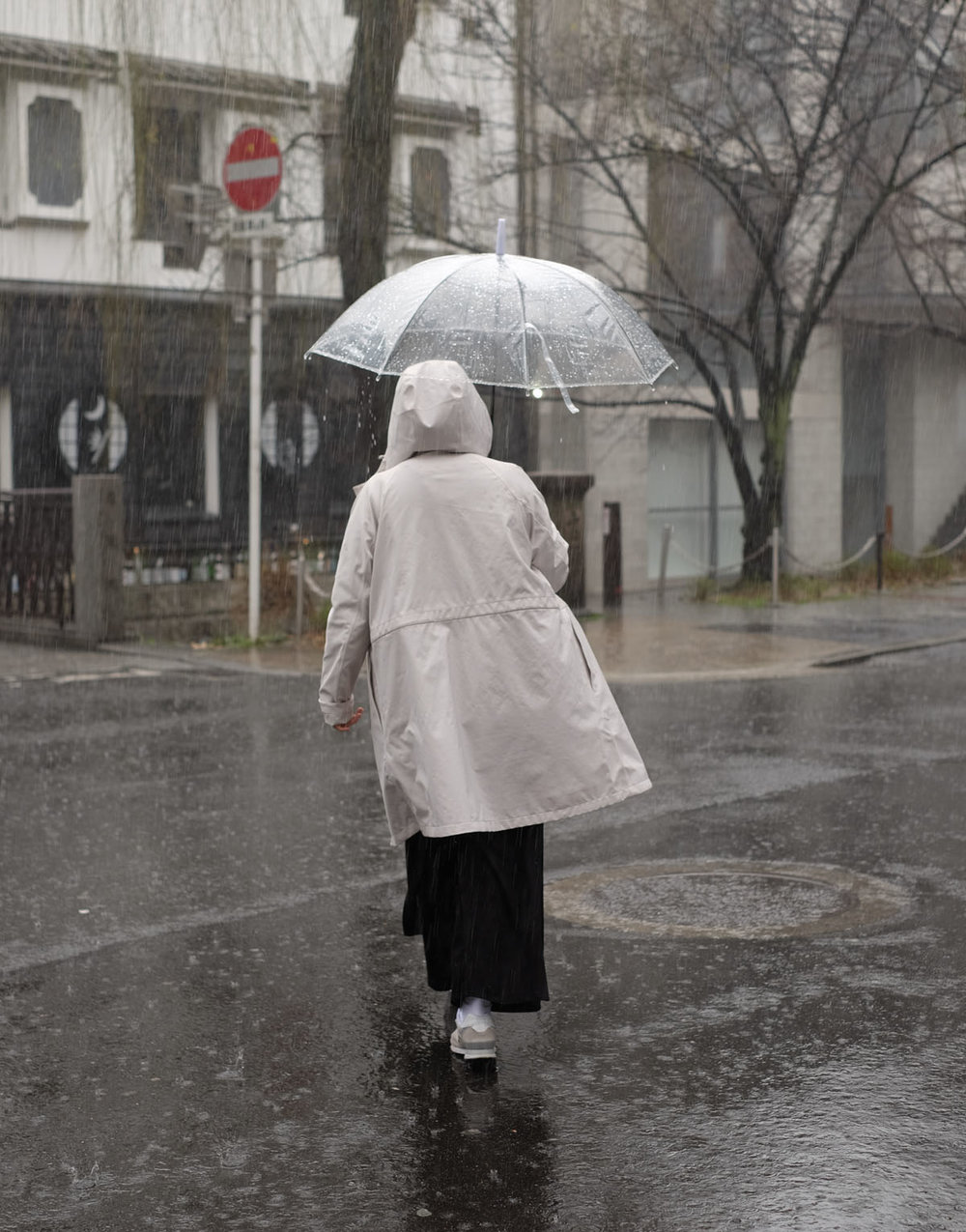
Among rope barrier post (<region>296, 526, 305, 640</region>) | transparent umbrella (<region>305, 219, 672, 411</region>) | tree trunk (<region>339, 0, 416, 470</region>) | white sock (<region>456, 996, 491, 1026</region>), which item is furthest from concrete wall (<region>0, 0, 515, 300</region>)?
white sock (<region>456, 996, 491, 1026</region>)

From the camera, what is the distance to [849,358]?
2889cm

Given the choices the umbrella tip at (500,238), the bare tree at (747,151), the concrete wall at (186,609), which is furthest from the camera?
the bare tree at (747,151)

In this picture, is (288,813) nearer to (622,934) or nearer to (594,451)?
(622,934)

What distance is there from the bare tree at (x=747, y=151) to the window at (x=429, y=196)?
1.33 metres

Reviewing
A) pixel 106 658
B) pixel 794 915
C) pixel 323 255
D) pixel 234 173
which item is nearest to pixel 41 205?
pixel 323 255

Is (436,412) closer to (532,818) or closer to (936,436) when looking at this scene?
(532,818)

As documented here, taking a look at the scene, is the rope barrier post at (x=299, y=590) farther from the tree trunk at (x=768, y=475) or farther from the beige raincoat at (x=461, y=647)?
the beige raincoat at (x=461, y=647)

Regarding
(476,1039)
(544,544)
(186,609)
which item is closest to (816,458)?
(186,609)

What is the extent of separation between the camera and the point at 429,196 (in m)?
19.7

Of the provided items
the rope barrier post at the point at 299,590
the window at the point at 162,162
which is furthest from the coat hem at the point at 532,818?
the window at the point at 162,162

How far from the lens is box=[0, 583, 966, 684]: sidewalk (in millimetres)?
13773

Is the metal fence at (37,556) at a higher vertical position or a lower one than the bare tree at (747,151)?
lower

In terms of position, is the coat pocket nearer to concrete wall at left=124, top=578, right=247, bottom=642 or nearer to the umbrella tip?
the umbrella tip

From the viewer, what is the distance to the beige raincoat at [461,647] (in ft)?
14.8
